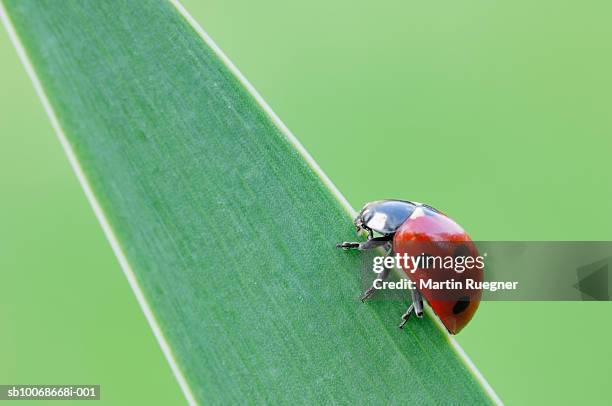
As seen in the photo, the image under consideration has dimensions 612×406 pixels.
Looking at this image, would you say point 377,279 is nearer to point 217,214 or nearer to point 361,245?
point 361,245

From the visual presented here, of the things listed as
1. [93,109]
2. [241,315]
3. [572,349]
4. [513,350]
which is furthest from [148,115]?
[572,349]

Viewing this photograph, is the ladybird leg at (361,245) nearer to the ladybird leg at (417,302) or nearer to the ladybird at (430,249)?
the ladybird at (430,249)

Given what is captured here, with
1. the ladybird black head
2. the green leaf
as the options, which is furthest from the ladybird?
the green leaf

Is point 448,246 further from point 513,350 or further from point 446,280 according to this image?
point 513,350

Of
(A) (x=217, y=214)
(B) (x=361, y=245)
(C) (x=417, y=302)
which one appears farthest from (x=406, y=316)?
(A) (x=217, y=214)

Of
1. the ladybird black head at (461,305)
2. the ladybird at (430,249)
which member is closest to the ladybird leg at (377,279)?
the ladybird at (430,249)

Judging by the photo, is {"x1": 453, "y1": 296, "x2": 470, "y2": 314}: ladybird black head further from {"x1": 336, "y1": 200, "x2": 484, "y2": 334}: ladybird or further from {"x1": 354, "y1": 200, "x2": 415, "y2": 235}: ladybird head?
{"x1": 354, "y1": 200, "x2": 415, "y2": 235}: ladybird head

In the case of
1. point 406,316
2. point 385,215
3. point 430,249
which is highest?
point 385,215
